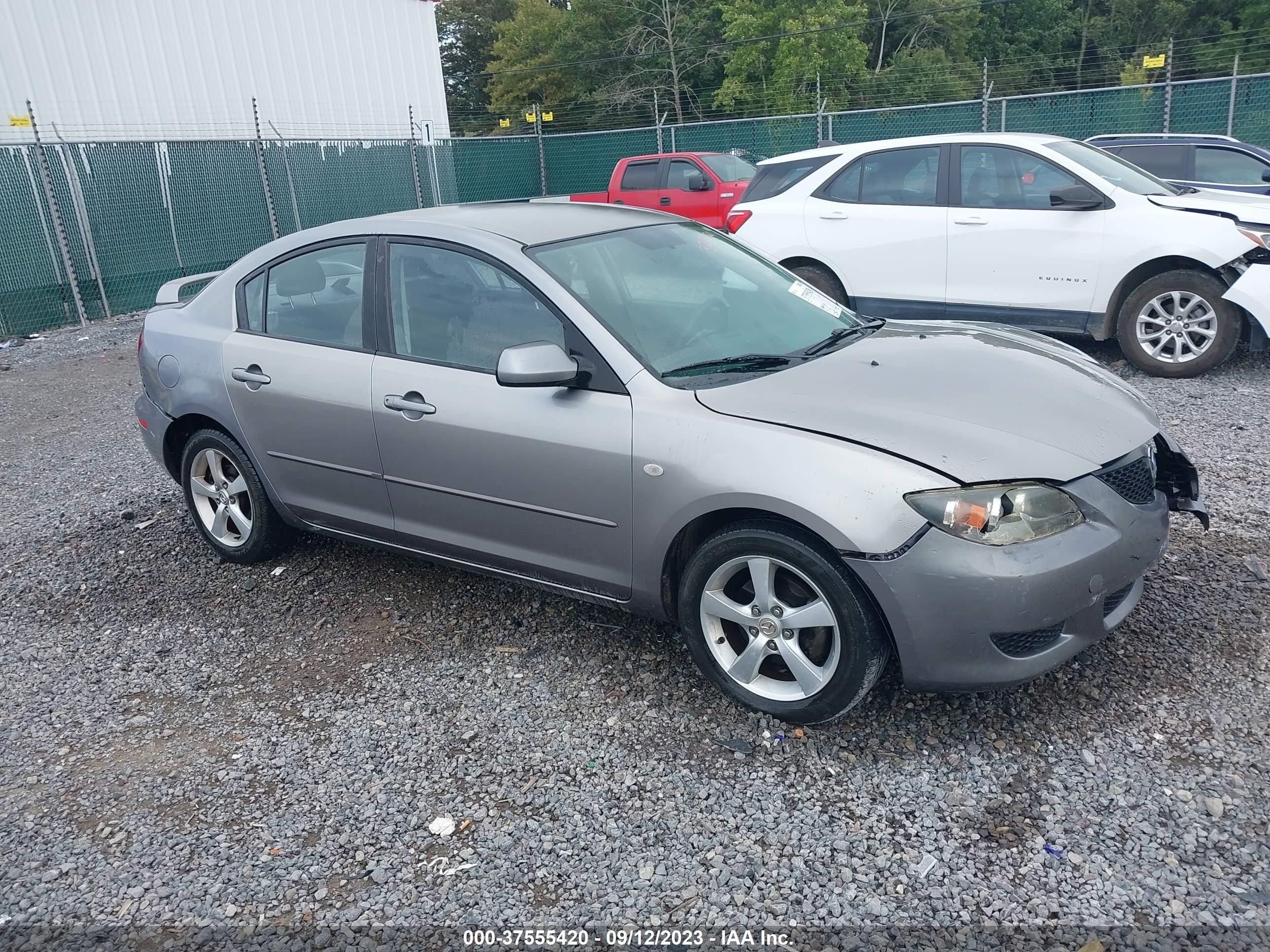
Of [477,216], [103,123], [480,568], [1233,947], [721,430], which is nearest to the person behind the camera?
[1233,947]

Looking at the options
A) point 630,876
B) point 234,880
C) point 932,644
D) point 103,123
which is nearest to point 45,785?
point 234,880

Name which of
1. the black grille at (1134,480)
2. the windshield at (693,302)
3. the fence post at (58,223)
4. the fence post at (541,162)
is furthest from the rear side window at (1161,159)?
the fence post at (541,162)

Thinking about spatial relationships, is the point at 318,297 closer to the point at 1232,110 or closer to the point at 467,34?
the point at 1232,110

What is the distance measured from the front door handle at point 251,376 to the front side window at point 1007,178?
18.2 feet

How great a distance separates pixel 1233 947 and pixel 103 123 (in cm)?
2011

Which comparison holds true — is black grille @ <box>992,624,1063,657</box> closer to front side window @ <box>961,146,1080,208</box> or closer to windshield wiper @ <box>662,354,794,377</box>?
windshield wiper @ <box>662,354,794,377</box>

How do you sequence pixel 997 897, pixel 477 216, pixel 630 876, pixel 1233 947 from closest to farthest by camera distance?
pixel 1233 947, pixel 997 897, pixel 630 876, pixel 477 216

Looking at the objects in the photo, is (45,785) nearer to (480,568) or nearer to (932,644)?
(480,568)

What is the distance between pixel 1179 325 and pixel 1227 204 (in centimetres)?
93

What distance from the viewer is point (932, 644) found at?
292 cm

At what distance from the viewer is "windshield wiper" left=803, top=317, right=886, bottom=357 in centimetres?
380

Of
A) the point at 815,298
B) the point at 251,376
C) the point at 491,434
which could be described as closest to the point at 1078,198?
the point at 815,298

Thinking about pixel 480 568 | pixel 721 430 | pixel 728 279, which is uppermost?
pixel 728 279

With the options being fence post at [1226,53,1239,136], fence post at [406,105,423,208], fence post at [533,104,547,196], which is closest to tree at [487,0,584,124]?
fence post at [533,104,547,196]
